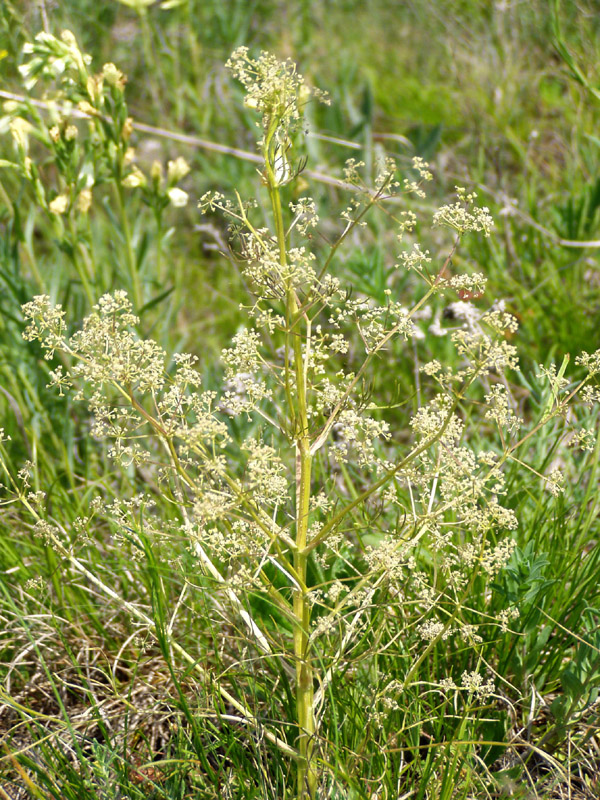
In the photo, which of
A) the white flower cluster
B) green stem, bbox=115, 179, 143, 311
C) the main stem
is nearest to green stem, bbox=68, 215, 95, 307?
green stem, bbox=115, 179, 143, 311

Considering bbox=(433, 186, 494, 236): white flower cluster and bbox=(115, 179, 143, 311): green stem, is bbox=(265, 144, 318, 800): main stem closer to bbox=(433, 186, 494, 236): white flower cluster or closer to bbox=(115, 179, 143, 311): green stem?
bbox=(433, 186, 494, 236): white flower cluster

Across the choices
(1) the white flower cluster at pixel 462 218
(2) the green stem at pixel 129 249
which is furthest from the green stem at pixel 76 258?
(1) the white flower cluster at pixel 462 218

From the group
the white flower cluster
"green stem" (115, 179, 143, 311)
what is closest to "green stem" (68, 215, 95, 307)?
"green stem" (115, 179, 143, 311)

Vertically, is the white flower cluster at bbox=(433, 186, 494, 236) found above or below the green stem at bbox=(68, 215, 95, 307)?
above

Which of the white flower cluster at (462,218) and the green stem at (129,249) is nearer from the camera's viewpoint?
the white flower cluster at (462,218)

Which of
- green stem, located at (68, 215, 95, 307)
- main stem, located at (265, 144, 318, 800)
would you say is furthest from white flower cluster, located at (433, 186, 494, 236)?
green stem, located at (68, 215, 95, 307)

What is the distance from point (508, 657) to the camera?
5.20 ft

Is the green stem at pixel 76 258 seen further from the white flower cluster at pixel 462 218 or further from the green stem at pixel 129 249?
the white flower cluster at pixel 462 218

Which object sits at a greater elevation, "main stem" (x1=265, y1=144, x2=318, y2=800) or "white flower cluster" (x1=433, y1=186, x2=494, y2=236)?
"white flower cluster" (x1=433, y1=186, x2=494, y2=236)

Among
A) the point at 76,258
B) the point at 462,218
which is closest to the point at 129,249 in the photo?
the point at 76,258

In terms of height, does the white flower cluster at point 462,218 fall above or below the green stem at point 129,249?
above

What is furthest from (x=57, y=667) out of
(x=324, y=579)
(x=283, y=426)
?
(x=283, y=426)

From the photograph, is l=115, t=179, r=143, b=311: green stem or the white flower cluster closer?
the white flower cluster

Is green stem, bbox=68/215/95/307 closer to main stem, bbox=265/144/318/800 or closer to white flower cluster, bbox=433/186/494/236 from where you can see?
main stem, bbox=265/144/318/800
